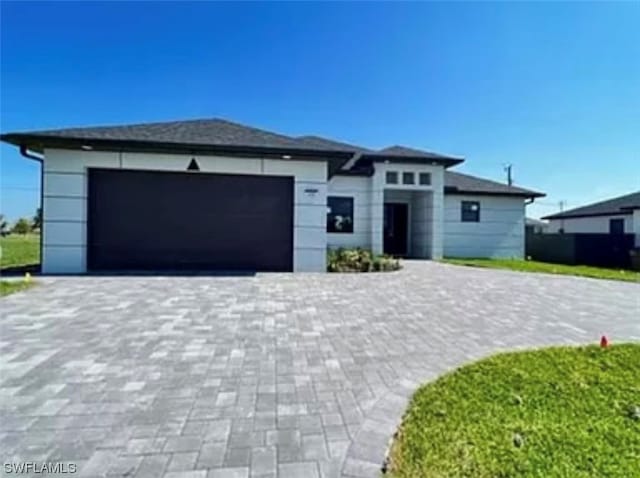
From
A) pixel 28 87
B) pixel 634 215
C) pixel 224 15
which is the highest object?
pixel 224 15

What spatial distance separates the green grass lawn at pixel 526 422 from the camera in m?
2.49

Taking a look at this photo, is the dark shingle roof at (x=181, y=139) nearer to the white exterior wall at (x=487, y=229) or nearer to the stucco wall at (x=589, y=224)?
the white exterior wall at (x=487, y=229)

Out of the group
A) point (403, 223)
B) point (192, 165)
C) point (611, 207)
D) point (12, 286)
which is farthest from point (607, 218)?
point (12, 286)

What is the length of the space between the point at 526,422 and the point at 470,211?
18.9 m

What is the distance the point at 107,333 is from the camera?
5.29 metres

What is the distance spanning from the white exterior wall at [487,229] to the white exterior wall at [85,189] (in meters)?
10.4

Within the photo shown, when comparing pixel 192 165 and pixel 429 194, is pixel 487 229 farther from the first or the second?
pixel 192 165

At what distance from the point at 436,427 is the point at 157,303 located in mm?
5724

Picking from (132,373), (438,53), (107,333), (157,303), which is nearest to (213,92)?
(438,53)

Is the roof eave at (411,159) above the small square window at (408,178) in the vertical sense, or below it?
above

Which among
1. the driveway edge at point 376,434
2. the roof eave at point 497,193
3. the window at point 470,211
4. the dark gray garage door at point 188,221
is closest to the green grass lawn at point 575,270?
the window at point 470,211

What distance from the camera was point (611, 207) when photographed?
26547 mm

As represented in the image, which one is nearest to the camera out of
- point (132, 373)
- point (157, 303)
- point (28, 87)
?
point (132, 373)

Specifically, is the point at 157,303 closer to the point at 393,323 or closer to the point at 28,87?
the point at 393,323
